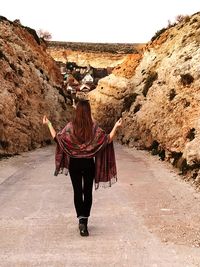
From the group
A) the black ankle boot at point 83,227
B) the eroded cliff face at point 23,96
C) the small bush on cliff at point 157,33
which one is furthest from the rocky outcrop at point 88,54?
the black ankle boot at point 83,227

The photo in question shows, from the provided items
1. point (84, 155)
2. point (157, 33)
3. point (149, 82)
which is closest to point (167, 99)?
point (149, 82)

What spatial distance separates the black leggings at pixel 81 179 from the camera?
8047mm

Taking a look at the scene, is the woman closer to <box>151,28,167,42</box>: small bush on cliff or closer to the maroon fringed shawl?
the maroon fringed shawl

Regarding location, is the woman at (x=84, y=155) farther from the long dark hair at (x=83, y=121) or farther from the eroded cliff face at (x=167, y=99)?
the eroded cliff face at (x=167, y=99)

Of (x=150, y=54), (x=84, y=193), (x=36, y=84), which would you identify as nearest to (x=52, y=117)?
(x=36, y=84)

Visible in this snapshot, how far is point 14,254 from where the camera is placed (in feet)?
23.3

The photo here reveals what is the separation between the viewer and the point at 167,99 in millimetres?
22516

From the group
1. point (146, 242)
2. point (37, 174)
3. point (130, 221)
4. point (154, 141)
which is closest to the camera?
point (146, 242)

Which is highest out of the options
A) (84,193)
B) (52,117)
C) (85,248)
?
(84,193)

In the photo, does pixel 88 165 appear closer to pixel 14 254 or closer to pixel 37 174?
pixel 14 254

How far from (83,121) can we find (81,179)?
3.16 ft

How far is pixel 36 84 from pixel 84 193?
2322cm

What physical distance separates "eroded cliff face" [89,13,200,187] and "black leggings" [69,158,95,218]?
238 inches

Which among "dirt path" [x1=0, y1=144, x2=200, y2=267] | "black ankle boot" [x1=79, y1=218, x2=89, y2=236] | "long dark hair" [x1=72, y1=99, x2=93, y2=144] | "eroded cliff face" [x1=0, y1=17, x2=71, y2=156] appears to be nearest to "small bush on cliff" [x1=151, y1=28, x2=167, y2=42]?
"eroded cliff face" [x1=0, y1=17, x2=71, y2=156]
